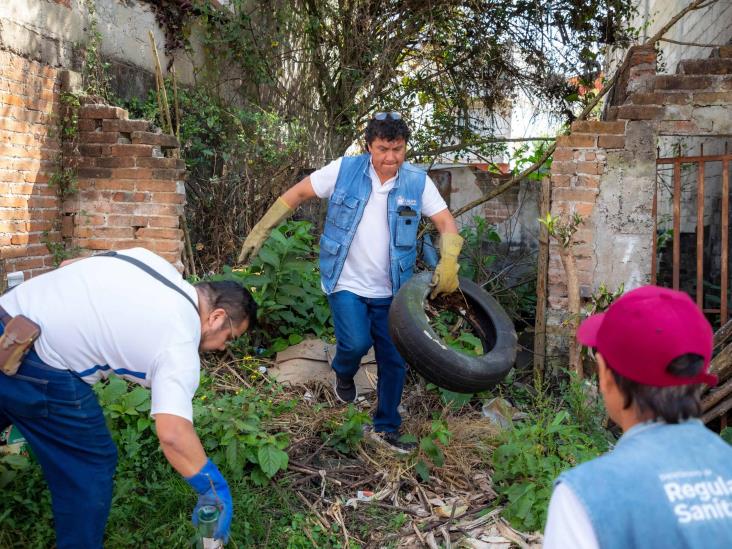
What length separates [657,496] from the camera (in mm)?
1249

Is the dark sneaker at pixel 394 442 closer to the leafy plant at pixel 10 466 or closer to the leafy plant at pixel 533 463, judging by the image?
the leafy plant at pixel 533 463

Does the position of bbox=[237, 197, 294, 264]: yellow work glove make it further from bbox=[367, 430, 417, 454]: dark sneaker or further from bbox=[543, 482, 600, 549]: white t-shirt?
bbox=[543, 482, 600, 549]: white t-shirt

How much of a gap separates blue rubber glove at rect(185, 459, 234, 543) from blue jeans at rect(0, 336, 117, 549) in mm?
404

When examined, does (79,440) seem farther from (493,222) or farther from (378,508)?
(493,222)

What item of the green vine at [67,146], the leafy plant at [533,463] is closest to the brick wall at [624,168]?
the leafy plant at [533,463]

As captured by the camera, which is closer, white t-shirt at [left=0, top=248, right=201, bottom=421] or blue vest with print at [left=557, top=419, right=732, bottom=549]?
blue vest with print at [left=557, top=419, right=732, bottom=549]

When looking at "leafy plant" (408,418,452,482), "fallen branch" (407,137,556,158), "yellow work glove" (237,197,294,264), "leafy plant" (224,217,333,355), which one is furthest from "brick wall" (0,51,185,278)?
"fallen branch" (407,137,556,158)

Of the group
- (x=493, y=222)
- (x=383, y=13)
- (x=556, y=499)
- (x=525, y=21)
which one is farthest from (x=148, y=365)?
(x=525, y=21)

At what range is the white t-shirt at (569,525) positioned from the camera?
1239 mm

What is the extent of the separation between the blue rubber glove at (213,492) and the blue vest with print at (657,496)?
4.94ft

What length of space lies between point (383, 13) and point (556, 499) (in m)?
7.83

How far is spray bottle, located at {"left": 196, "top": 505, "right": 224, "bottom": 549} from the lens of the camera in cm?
251

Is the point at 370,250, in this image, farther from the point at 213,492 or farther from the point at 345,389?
the point at 213,492

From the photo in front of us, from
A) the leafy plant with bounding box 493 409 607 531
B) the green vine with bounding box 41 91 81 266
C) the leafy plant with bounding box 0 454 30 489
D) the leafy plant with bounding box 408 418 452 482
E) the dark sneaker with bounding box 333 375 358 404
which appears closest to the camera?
the leafy plant with bounding box 0 454 30 489
